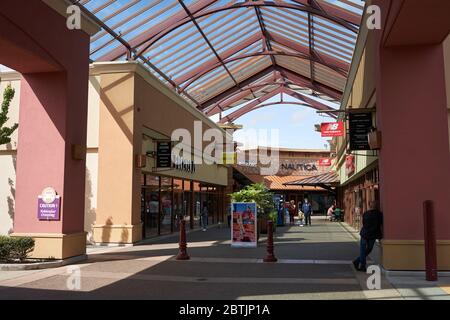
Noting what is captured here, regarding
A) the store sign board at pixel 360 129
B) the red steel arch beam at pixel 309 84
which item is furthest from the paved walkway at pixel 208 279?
the red steel arch beam at pixel 309 84

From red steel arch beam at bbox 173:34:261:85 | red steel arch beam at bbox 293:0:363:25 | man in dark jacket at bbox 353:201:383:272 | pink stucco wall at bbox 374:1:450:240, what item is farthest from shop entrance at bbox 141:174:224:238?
red steel arch beam at bbox 293:0:363:25

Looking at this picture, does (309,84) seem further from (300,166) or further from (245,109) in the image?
(300,166)

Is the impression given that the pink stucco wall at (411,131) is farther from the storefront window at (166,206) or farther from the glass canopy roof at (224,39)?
the glass canopy roof at (224,39)

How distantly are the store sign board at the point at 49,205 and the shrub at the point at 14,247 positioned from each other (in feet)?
2.63

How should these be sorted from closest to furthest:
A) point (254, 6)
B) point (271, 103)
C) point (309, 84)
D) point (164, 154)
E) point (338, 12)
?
point (164, 154) → point (338, 12) → point (254, 6) → point (309, 84) → point (271, 103)

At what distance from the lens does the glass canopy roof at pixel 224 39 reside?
2236cm

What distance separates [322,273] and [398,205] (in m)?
2.18

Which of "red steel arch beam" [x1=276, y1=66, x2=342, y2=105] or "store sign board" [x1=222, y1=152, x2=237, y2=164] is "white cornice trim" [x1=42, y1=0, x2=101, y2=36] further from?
"red steel arch beam" [x1=276, y1=66, x2=342, y2=105]

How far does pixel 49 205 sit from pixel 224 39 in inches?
806

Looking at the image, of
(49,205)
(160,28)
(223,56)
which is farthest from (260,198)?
(223,56)

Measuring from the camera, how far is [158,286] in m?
8.70

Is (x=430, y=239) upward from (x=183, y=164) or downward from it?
downward

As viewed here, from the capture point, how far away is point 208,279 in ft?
31.1

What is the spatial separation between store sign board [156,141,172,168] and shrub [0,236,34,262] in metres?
7.88
